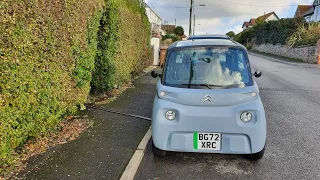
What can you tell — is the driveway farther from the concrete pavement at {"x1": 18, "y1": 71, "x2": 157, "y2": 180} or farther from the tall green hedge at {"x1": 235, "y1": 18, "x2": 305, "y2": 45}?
the tall green hedge at {"x1": 235, "y1": 18, "x2": 305, "y2": 45}

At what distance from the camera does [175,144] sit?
4.08 meters

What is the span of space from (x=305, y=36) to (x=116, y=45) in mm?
28317

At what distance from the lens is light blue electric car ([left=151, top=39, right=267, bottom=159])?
3971 millimetres

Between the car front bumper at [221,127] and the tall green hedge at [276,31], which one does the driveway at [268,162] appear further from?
the tall green hedge at [276,31]

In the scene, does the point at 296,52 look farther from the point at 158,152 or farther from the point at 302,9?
the point at 302,9

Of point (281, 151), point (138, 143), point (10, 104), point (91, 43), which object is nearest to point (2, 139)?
point (10, 104)

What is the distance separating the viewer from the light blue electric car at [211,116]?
3.97 meters

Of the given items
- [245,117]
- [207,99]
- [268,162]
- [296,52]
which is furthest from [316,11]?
→ [207,99]

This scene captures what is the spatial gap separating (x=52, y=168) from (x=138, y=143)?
5.08ft

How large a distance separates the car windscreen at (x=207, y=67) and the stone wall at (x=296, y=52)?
77.7ft

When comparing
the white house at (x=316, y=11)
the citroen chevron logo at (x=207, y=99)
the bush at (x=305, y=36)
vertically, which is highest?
the white house at (x=316, y=11)


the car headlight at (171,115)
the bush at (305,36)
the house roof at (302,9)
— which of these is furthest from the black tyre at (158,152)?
the house roof at (302,9)

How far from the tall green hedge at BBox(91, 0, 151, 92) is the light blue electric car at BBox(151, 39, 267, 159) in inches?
153

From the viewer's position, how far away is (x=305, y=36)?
30.5 meters
